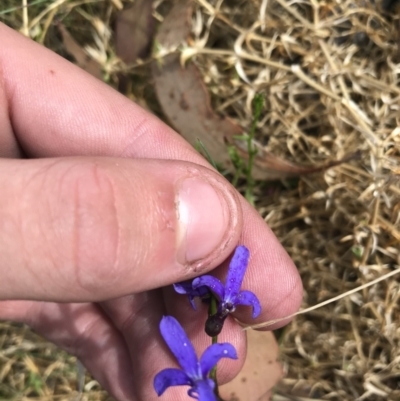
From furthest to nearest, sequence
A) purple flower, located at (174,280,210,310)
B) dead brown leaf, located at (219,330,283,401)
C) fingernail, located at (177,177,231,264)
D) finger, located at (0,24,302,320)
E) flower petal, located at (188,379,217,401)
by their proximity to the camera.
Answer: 1. dead brown leaf, located at (219,330,283,401)
2. finger, located at (0,24,302,320)
3. purple flower, located at (174,280,210,310)
4. fingernail, located at (177,177,231,264)
5. flower petal, located at (188,379,217,401)

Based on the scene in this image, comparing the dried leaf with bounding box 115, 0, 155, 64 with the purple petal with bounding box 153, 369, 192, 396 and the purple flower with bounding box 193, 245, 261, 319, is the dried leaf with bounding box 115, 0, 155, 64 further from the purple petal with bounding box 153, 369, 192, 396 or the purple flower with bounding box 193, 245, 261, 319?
the purple petal with bounding box 153, 369, 192, 396

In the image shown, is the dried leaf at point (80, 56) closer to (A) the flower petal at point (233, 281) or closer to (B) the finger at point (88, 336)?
(B) the finger at point (88, 336)

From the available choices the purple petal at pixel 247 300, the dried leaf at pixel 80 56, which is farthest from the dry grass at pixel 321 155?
the purple petal at pixel 247 300

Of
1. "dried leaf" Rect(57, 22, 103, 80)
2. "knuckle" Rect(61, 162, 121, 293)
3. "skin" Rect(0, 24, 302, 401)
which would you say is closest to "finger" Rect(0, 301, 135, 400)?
"skin" Rect(0, 24, 302, 401)

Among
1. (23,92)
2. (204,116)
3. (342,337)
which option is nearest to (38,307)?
(23,92)

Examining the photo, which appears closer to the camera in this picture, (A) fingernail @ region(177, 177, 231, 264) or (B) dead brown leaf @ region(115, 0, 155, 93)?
(A) fingernail @ region(177, 177, 231, 264)

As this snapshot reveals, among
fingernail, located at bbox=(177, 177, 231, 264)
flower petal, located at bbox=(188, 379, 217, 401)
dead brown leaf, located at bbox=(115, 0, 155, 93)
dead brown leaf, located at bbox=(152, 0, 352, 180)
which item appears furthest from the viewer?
dead brown leaf, located at bbox=(115, 0, 155, 93)
